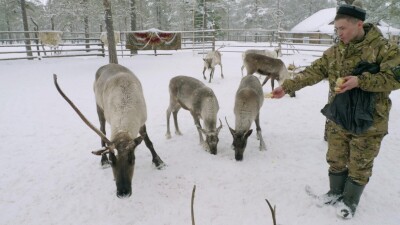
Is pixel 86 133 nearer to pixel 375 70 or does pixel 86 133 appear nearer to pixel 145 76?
pixel 375 70

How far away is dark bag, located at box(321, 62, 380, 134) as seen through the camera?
2775mm

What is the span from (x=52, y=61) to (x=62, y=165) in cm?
1503

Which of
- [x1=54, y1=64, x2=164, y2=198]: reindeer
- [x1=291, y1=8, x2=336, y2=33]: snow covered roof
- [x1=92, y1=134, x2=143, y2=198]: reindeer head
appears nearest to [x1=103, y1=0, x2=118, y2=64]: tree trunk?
[x1=54, y1=64, x2=164, y2=198]: reindeer

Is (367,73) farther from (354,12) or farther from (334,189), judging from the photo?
(334,189)

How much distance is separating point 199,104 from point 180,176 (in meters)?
1.65

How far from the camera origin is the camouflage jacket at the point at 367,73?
2572mm

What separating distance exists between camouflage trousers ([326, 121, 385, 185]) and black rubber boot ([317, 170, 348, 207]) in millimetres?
68

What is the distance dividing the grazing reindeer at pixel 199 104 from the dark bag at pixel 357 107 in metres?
2.51

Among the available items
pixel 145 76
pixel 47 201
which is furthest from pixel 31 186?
pixel 145 76

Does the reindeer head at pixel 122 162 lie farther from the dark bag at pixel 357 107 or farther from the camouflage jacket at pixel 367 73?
the dark bag at pixel 357 107

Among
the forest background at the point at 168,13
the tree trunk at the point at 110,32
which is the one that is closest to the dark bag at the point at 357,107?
the forest background at the point at 168,13

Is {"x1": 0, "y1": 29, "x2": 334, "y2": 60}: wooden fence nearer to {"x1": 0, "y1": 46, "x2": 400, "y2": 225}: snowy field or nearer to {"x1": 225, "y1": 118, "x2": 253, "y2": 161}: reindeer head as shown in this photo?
{"x1": 0, "y1": 46, "x2": 400, "y2": 225}: snowy field

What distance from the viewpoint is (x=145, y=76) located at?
13.1 m

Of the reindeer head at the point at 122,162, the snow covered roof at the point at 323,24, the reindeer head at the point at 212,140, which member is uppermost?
the snow covered roof at the point at 323,24
